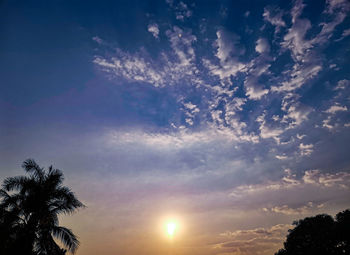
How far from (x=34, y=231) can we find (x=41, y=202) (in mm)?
1694

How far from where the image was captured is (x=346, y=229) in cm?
3866

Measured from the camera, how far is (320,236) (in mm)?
46375

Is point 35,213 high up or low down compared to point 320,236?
down

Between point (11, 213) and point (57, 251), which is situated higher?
point (11, 213)

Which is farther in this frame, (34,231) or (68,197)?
(68,197)

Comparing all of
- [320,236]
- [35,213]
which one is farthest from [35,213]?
[320,236]

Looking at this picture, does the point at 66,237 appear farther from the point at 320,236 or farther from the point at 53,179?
the point at 320,236

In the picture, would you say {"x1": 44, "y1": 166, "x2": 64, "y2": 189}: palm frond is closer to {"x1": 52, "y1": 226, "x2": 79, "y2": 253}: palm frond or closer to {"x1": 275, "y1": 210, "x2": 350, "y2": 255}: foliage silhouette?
{"x1": 52, "y1": 226, "x2": 79, "y2": 253}: palm frond


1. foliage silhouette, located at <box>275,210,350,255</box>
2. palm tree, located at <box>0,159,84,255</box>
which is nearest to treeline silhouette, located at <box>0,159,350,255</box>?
palm tree, located at <box>0,159,84,255</box>

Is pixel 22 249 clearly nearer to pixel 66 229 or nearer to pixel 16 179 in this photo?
pixel 66 229

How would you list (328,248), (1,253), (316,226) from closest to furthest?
(1,253) < (328,248) < (316,226)

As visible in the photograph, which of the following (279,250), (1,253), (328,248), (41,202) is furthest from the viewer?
(279,250)

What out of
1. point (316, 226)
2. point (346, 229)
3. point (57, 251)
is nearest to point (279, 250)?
point (316, 226)

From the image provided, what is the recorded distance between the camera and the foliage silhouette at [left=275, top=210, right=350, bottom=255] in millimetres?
40188
